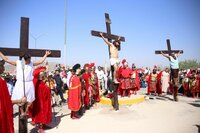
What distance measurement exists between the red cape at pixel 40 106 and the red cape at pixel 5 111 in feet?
6.92

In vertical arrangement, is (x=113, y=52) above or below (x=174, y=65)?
above

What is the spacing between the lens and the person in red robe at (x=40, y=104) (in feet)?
23.2

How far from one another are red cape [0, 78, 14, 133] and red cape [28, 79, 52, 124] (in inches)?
83.0

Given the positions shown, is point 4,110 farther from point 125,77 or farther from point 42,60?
point 125,77

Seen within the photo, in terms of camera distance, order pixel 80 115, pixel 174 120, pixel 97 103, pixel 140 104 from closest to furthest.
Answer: pixel 174 120, pixel 80 115, pixel 140 104, pixel 97 103

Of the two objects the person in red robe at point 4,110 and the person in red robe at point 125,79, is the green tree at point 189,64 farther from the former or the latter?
the person in red robe at point 4,110

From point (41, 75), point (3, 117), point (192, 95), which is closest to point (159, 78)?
point (192, 95)

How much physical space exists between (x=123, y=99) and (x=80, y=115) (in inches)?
110

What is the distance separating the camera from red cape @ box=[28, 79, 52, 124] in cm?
708

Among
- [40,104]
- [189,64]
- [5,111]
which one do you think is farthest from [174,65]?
[189,64]

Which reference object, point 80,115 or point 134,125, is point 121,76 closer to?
point 80,115

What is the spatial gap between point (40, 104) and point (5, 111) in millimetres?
2365

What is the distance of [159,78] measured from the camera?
604 inches

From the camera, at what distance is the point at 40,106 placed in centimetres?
717
